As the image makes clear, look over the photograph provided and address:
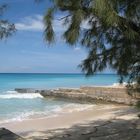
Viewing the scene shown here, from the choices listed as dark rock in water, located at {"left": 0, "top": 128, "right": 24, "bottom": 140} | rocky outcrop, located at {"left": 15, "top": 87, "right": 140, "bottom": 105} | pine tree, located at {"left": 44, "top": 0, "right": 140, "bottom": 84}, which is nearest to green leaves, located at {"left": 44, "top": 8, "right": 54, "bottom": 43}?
pine tree, located at {"left": 44, "top": 0, "right": 140, "bottom": 84}

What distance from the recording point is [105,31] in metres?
5.21

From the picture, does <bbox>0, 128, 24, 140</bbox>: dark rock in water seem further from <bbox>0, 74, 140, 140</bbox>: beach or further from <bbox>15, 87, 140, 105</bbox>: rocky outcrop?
<bbox>15, 87, 140, 105</bbox>: rocky outcrop

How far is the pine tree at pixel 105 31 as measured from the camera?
4697mm

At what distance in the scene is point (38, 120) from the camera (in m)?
14.1

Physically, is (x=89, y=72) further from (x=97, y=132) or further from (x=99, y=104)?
(x=99, y=104)

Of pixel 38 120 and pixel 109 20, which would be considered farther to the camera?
pixel 38 120

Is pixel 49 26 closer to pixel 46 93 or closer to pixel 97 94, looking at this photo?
pixel 97 94

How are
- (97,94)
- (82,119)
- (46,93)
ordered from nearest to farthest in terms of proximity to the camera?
(82,119), (97,94), (46,93)

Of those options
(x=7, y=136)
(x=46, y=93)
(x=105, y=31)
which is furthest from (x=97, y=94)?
(x=105, y=31)

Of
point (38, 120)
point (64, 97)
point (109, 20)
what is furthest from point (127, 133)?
point (64, 97)

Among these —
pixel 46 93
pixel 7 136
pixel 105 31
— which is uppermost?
pixel 105 31

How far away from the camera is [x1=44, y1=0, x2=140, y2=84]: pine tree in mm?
4697

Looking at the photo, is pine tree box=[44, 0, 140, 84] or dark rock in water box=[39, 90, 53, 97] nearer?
pine tree box=[44, 0, 140, 84]

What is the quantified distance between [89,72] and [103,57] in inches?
14.0
